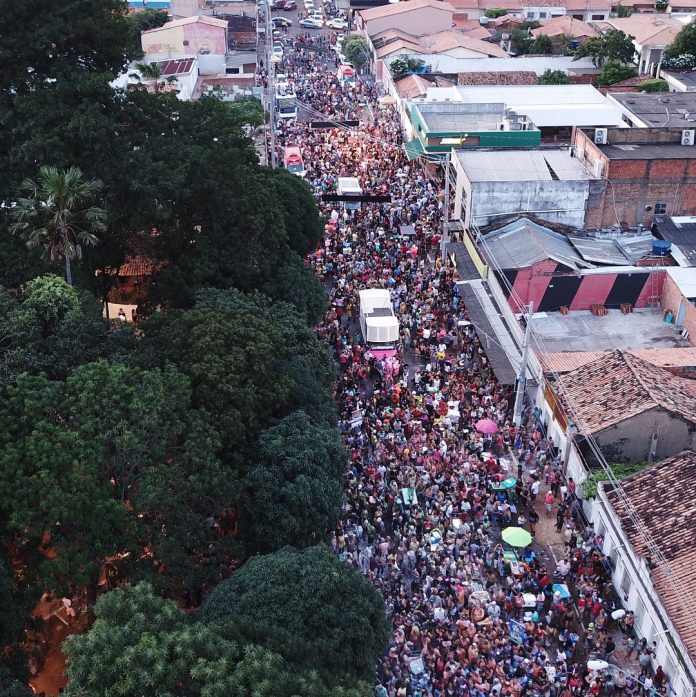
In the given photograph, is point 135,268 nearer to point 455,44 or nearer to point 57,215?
point 57,215

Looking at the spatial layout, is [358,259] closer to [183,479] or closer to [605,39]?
[183,479]

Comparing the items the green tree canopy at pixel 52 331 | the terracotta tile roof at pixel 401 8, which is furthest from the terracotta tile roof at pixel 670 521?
the terracotta tile roof at pixel 401 8

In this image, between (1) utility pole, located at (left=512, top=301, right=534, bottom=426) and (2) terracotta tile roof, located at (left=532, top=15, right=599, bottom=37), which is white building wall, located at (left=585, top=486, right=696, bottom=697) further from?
(2) terracotta tile roof, located at (left=532, top=15, right=599, bottom=37)

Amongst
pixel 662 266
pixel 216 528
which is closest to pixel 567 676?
pixel 216 528

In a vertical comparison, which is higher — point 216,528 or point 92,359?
point 92,359

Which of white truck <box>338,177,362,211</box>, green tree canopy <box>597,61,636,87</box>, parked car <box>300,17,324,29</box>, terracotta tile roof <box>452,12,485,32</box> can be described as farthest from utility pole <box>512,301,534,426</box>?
parked car <box>300,17,324,29</box>

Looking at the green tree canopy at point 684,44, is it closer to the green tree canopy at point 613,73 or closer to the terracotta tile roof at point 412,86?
the green tree canopy at point 613,73
